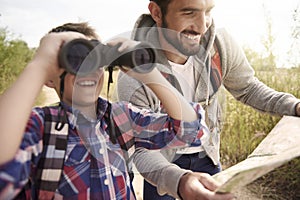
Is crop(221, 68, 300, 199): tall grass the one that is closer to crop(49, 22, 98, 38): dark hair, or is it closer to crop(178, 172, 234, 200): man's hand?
crop(178, 172, 234, 200): man's hand

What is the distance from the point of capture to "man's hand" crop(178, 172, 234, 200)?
36.0 inches

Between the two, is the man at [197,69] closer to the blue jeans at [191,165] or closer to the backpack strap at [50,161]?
the blue jeans at [191,165]

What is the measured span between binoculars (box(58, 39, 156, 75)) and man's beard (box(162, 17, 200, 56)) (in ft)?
1.70

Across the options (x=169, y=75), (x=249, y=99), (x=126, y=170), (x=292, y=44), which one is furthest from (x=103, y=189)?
(x=292, y=44)

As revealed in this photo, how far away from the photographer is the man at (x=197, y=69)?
4.50 feet

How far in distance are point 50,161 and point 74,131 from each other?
0.10 meters

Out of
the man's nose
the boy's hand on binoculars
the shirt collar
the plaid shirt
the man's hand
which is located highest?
the boy's hand on binoculars

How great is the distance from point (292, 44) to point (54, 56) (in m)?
2.43

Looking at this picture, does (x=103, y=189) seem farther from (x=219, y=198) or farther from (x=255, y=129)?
(x=255, y=129)

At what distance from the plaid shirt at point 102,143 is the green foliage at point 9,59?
310 centimetres

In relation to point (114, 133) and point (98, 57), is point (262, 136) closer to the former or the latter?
point (114, 133)

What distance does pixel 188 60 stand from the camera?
1537 millimetres

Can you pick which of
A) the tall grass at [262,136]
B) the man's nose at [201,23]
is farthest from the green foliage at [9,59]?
the man's nose at [201,23]

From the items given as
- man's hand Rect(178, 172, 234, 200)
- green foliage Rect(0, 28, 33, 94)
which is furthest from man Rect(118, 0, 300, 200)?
green foliage Rect(0, 28, 33, 94)
